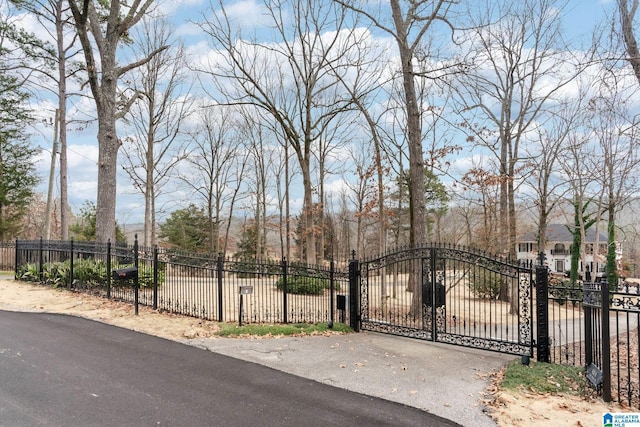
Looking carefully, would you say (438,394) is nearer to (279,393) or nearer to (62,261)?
(279,393)

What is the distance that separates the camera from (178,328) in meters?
7.69

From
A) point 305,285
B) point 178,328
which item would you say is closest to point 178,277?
point 178,328

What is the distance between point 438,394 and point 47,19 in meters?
23.5

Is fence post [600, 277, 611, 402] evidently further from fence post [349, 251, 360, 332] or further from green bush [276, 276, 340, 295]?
green bush [276, 276, 340, 295]

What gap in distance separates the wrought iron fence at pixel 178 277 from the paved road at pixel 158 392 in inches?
92.2

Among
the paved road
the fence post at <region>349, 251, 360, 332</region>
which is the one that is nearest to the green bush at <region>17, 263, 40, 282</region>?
the paved road

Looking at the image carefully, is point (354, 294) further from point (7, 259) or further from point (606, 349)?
point (7, 259)

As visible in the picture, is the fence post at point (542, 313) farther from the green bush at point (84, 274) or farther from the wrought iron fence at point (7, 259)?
the wrought iron fence at point (7, 259)

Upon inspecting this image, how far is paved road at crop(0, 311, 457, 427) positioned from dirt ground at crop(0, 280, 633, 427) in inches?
36.3

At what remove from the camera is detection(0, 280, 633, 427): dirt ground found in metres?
4.15

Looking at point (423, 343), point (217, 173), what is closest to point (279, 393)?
point (423, 343)

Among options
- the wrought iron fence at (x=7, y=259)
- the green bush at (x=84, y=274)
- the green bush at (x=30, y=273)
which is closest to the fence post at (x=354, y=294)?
the green bush at (x=84, y=274)

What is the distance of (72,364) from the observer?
5.36m

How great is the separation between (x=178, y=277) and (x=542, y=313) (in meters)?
8.23
